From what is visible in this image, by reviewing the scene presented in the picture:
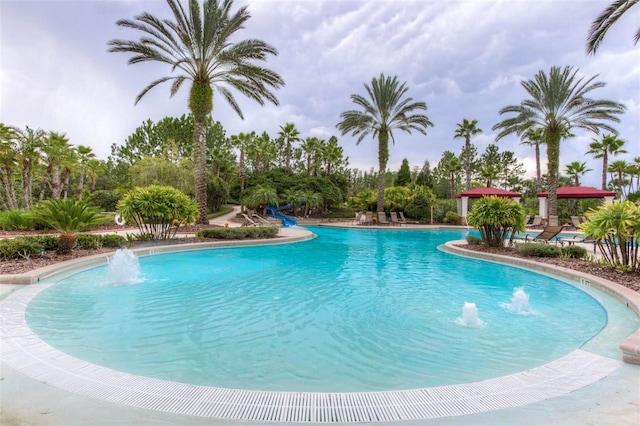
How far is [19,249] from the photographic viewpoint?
9109mm

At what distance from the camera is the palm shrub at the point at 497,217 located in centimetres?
1221

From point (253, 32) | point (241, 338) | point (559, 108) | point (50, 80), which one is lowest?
point (241, 338)

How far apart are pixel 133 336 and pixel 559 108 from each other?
26999 mm

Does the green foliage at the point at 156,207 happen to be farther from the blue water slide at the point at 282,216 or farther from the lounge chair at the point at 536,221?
the lounge chair at the point at 536,221

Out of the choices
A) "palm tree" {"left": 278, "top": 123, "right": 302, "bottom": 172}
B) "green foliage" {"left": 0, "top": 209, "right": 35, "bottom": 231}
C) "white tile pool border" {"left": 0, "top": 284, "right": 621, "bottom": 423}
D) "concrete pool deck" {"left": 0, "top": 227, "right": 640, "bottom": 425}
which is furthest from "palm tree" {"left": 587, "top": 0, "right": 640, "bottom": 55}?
"palm tree" {"left": 278, "top": 123, "right": 302, "bottom": 172}

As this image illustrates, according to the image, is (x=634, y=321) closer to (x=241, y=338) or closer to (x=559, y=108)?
(x=241, y=338)

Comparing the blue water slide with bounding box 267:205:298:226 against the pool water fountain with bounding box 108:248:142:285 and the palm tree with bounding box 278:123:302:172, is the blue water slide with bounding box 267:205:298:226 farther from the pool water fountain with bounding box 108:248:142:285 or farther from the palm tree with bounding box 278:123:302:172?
the pool water fountain with bounding box 108:248:142:285

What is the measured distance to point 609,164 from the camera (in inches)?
1439

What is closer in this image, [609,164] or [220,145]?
[609,164]

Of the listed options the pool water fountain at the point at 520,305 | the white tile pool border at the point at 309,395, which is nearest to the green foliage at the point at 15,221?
the white tile pool border at the point at 309,395

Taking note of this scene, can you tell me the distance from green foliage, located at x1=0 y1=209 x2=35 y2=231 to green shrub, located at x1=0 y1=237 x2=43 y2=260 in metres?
8.61

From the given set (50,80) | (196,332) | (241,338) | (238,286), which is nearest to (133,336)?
(196,332)

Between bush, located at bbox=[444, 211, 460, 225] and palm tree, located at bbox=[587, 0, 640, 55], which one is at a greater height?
palm tree, located at bbox=[587, 0, 640, 55]

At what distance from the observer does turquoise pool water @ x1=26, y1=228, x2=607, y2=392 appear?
3.77 m
